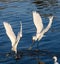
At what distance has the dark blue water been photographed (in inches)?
530

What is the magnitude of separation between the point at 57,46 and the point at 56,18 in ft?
26.1

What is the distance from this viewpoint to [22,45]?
623 inches

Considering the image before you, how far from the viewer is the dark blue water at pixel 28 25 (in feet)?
44.2

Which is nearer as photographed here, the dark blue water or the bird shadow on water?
the bird shadow on water

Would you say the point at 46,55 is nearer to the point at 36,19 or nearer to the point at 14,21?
the point at 36,19

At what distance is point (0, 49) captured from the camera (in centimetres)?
1533

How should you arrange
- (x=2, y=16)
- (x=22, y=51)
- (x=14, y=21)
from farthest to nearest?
(x=2, y=16)
(x=14, y=21)
(x=22, y=51)

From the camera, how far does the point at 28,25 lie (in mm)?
21266

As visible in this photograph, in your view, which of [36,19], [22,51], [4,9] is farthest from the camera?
[4,9]

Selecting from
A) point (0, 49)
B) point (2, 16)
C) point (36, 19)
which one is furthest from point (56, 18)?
point (36, 19)

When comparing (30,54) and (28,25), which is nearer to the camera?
(30,54)

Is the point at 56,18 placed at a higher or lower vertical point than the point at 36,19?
lower

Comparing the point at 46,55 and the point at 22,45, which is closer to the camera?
the point at 46,55

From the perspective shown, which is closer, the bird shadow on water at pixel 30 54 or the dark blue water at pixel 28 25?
the bird shadow on water at pixel 30 54
